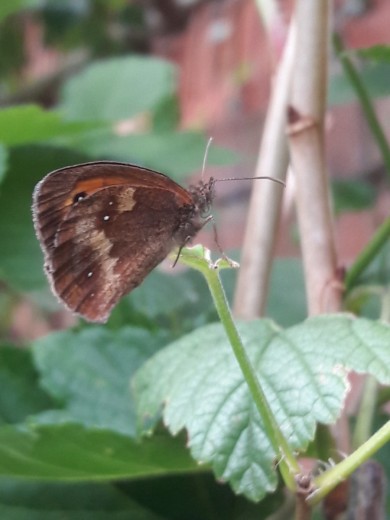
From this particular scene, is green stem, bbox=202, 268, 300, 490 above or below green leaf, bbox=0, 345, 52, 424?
above

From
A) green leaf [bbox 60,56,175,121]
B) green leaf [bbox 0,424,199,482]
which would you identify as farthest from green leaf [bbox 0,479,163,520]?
green leaf [bbox 60,56,175,121]

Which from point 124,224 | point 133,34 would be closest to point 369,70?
point 124,224

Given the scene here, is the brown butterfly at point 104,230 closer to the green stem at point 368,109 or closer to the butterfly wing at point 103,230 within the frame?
the butterfly wing at point 103,230

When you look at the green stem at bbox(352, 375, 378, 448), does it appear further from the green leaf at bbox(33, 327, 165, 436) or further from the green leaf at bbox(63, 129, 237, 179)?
the green leaf at bbox(63, 129, 237, 179)

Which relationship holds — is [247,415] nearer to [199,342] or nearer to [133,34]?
[199,342]

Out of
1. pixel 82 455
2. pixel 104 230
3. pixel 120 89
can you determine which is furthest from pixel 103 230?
pixel 120 89

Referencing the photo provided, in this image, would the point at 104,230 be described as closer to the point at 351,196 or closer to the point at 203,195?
the point at 203,195

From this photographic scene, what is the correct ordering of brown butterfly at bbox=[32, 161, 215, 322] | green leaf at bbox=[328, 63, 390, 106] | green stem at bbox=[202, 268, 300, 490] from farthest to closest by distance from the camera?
1. green leaf at bbox=[328, 63, 390, 106]
2. brown butterfly at bbox=[32, 161, 215, 322]
3. green stem at bbox=[202, 268, 300, 490]
